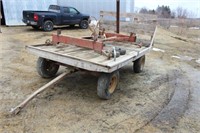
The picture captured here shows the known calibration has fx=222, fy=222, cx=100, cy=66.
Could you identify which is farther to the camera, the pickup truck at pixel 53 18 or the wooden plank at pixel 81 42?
the pickup truck at pixel 53 18

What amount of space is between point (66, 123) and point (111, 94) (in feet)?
3.93

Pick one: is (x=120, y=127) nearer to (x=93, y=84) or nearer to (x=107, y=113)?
(x=107, y=113)

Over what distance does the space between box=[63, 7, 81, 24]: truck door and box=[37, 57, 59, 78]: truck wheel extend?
9.04m

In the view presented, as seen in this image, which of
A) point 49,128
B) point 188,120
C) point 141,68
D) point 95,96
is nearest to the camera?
point 49,128

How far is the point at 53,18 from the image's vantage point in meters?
12.7

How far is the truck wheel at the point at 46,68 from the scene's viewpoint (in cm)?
457

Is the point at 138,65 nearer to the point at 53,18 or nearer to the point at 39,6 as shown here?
the point at 53,18

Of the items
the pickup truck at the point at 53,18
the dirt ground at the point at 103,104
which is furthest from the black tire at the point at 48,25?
the dirt ground at the point at 103,104

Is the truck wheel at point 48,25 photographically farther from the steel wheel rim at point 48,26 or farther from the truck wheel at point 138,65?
the truck wheel at point 138,65

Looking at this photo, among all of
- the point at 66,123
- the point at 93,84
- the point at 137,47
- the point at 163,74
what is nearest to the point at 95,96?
the point at 93,84

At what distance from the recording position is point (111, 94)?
404cm

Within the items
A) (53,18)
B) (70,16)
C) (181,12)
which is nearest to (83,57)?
(53,18)

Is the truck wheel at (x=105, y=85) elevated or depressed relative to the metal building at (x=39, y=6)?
depressed

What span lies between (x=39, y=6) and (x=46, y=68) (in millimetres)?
12179
